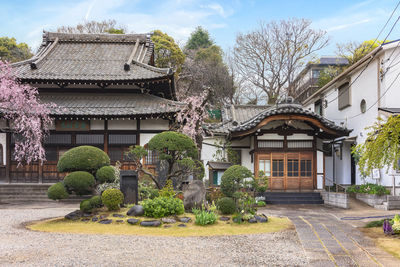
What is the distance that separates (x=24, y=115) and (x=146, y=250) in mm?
12310

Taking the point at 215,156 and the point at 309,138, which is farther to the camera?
the point at 215,156

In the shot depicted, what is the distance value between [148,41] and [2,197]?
15.2 meters

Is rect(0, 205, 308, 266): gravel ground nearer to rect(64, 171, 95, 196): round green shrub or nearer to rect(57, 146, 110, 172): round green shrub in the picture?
rect(64, 171, 95, 196): round green shrub

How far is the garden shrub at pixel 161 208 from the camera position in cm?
1101

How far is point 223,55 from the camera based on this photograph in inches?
1822

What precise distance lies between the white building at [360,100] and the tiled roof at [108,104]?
1097 centimetres

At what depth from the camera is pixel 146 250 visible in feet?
25.7

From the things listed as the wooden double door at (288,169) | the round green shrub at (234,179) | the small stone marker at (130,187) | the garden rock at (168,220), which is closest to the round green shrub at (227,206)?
the round green shrub at (234,179)

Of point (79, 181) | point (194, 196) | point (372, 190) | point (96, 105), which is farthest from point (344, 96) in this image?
A: point (79, 181)

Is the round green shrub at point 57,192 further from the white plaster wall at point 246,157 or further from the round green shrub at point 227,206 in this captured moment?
the white plaster wall at point 246,157

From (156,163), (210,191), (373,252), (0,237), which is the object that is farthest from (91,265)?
(156,163)

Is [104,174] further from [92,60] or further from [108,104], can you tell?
[92,60]

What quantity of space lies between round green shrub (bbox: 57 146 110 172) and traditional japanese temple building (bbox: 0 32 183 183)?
22.3 feet

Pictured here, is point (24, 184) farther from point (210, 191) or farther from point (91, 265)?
point (91, 265)
